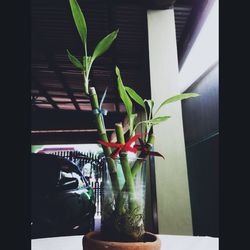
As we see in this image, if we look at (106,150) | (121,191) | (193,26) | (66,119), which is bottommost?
(121,191)

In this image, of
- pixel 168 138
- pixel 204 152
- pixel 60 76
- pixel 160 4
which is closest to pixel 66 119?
pixel 60 76

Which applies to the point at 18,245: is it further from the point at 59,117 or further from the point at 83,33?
the point at 59,117

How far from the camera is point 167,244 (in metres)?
1.05

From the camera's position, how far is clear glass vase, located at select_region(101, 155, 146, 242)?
66 centimetres

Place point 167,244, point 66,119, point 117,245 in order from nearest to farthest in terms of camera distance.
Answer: point 117,245 < point 167,244 < point 66,119

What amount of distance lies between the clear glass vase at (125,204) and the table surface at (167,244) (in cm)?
40

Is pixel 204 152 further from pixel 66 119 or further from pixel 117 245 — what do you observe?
pixel 66 119

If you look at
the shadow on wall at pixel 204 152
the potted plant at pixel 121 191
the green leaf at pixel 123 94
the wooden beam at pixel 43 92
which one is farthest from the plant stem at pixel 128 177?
the wooden beam at pixel 43 92

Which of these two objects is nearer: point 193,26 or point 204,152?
point 193,26

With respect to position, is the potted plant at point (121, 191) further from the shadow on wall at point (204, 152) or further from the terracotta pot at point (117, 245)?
the shadow on wall at point (204, 152)

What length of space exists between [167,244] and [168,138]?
1.58m

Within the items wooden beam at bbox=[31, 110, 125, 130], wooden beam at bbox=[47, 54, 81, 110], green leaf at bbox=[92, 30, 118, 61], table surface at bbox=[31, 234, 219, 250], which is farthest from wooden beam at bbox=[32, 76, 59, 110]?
green leaf at bbox=[92, 30, 118, 61]

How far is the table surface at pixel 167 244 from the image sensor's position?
1.00 m

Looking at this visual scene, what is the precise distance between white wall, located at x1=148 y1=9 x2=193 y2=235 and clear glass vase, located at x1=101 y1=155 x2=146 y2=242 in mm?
1830
